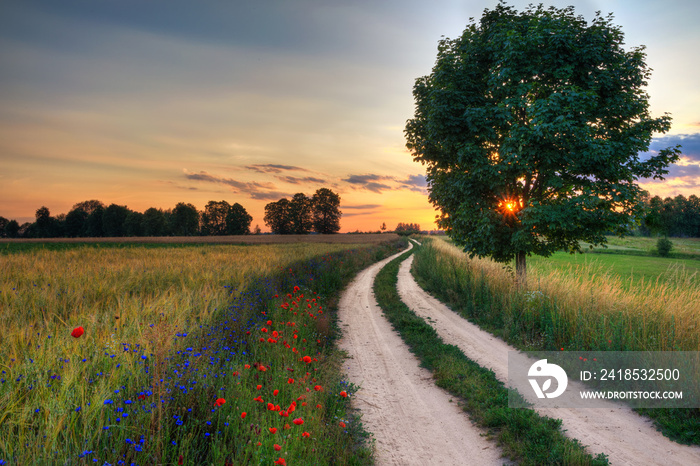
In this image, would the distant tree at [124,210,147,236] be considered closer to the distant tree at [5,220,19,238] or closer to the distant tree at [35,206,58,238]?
the distant tree at [35,206,58,238]

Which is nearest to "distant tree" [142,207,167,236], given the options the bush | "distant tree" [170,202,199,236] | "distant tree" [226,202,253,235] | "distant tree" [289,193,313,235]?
"distant tree" [170,202,199,236]

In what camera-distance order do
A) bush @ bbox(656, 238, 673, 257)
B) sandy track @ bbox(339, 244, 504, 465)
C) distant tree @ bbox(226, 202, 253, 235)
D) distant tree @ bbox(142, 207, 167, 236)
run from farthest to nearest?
distant tree @ bbox(226, 202, 253, 235)
distant tree @ bbox(142, 207, 167, 236)
bush @ bbox(656, 238, 673, 257)
sandy track @ bbox(339, 244, 504, 465)

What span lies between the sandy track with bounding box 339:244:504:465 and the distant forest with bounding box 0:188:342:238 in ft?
319

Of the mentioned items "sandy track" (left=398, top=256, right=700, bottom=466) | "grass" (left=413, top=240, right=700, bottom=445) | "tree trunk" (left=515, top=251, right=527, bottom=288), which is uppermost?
"tree trunk" (left=515, top=251, right=527, bottom=288)

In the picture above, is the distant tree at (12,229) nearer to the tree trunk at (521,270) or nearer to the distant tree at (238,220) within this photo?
the distant tree at (238,220)

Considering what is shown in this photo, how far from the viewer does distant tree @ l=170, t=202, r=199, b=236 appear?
104625 mm

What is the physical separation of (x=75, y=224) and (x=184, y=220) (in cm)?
3422

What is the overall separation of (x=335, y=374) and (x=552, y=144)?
9777mm

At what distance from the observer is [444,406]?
629cm

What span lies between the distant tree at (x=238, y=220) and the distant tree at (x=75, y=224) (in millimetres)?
44611

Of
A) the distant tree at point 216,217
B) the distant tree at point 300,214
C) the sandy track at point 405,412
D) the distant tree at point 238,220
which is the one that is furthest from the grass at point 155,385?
the distant tree at point 216,217

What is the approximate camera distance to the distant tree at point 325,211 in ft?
348

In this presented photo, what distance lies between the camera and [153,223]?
100 m

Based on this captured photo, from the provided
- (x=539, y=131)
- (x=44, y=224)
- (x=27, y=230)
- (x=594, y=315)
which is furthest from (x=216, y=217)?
(x=594, y=315)
